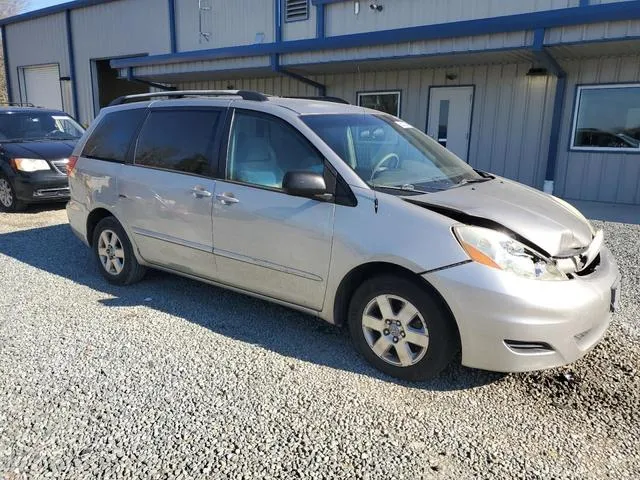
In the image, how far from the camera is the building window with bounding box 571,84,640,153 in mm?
9562

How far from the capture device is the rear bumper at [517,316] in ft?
9.32

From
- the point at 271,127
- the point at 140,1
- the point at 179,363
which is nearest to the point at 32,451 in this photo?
the point at 179,363

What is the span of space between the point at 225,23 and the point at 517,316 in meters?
15.7

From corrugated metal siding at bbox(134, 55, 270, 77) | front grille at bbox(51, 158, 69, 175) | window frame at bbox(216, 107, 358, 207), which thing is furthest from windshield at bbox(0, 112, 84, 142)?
window frame at bbox(216, 107, 358, 207)

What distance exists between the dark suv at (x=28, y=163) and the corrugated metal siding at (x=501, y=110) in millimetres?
7407

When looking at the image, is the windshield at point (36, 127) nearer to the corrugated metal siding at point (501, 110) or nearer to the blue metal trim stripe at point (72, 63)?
the corrugated metal siding at point (501, 110)

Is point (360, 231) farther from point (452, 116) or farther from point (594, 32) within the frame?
point (452, 116)

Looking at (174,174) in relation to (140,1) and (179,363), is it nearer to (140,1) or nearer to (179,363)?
(179,363)

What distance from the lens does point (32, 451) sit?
257 centimetres

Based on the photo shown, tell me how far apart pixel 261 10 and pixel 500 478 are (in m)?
15.2

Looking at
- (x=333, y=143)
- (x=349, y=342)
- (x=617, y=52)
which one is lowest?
(x=349, y=342)

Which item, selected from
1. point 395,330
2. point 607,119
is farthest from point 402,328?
point 607,119

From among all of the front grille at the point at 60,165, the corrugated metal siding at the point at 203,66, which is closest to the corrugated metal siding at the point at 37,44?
the corrugated metal siding at the point at 203,66

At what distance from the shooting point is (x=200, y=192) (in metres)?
4.14
